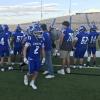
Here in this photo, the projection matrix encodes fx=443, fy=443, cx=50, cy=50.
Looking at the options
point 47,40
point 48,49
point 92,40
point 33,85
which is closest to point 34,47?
point 33,85

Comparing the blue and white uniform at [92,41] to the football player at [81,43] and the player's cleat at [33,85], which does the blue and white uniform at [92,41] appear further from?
the player's cleat at [33,85]

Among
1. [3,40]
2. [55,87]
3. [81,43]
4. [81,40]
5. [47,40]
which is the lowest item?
[55,87]

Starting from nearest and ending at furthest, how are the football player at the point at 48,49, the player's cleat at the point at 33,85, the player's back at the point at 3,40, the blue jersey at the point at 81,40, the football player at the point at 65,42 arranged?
the player's cleat at the point at 33,85 → the football player at the point at 48,49 → the football player at the point at 65,42 → the player's back at the point at 3,40 → the blue jersey at the point at 81,40

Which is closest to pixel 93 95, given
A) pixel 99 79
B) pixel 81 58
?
pixel 99 79

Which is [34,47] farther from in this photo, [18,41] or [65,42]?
[18,41]

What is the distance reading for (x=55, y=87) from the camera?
12648mm

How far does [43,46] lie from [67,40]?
264cm

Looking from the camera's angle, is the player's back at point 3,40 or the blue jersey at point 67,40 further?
the player's back at point 3,40

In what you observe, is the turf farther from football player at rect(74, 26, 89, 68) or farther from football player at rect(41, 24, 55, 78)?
football player at rect(74, 26, 89, 68)

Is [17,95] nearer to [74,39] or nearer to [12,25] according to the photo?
[74,39]

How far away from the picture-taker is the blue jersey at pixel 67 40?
1492 cm

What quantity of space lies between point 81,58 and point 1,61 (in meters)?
3.07


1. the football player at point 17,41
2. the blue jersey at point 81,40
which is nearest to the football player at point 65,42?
the blue jersey at point 81,40

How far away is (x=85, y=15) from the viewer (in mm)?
37000
